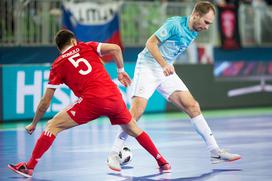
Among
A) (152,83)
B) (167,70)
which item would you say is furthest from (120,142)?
(167,70)

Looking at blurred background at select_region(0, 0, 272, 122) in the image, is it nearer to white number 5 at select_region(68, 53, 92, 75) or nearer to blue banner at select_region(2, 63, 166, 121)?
blue banner at select_region(2, 63, 166, 121)

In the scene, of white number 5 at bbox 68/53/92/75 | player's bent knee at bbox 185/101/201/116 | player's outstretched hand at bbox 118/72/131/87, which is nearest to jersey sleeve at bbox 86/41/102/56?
white number 5 at bbox 68/53/92/75

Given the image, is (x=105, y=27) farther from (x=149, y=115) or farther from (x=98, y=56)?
(x=98, y=56)

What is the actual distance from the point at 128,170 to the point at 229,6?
15621 millimetres

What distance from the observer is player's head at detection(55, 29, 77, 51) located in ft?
31.5

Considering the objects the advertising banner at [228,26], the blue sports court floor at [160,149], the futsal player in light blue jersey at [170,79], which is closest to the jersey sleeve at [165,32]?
the futsal player in light blue jersey at [170,79]

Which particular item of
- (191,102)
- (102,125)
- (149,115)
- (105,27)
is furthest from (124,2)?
(191,102)

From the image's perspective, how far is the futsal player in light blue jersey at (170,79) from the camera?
34.3ft

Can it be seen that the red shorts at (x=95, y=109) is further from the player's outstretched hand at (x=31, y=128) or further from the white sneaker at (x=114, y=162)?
the white sneaker at (x=114, y=162)

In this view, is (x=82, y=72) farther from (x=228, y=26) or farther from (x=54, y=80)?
(x=228, y=26)

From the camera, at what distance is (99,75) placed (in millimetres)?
9711

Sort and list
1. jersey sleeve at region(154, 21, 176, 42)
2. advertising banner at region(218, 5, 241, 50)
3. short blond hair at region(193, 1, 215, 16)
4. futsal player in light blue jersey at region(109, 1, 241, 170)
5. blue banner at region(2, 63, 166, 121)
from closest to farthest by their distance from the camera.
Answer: short blond hair at region(193, 1, 215, 16) < jersey sleeve at region(154, 21, 176, 42) < futsal player in light blue jersey at region(109, 1, 241, 170) < blue banner at region(2, 63, 166, 121) < advertising banner at region(218, 5, 241, 50)

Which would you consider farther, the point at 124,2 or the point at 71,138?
the point at 124,2

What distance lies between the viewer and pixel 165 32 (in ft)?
34.1
